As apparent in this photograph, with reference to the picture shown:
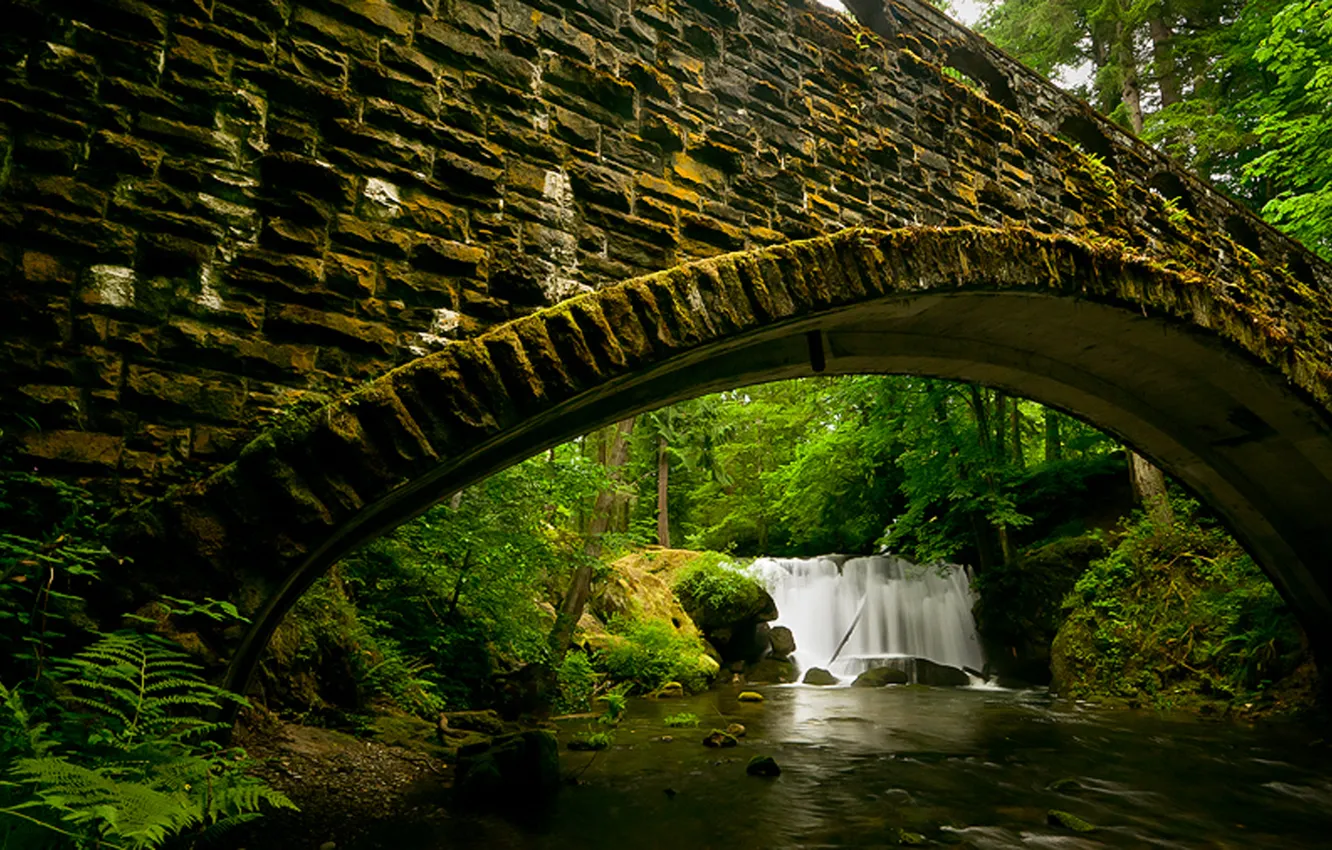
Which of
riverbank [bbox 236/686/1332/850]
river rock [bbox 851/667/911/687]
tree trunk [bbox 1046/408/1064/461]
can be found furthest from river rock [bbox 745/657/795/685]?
tree trunk [bbox 1046/408/1064/461]

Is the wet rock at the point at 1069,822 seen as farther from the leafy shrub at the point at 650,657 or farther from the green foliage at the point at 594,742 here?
the leafy shrub at the point at 650,657

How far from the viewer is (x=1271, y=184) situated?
11.6m

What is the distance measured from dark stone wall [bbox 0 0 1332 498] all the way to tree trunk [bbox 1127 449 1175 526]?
29.4ft

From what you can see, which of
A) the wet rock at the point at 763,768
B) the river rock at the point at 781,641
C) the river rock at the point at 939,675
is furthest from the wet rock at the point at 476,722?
the river rock at the point at 781,641

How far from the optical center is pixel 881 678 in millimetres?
12562

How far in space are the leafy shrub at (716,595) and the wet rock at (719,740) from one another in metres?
7.88

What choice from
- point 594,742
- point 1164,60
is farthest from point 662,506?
point 1164,60

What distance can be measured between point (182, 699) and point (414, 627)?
5.98m

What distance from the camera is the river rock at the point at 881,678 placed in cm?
1248

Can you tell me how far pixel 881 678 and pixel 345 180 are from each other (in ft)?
40.5

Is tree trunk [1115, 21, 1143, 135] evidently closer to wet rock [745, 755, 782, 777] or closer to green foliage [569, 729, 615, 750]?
wet rock [745, 755, 782, 777]

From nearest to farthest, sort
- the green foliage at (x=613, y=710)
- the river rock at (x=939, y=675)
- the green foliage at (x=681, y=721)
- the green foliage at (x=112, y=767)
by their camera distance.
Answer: the green foliage at (x=112, y=767) < the green foliage at (x=613, y=710) < the green foliage at (x=681, y=721) < the river rock at (x=939, y=675)

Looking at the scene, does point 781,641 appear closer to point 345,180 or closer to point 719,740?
point 719,740

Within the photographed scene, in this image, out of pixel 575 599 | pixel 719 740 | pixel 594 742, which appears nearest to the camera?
pixel 594 742
